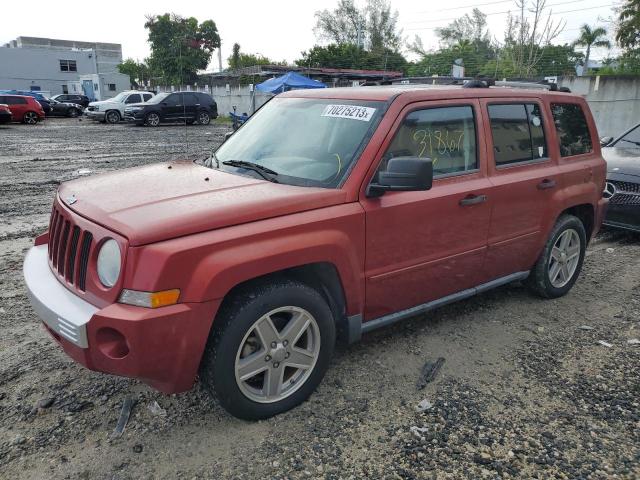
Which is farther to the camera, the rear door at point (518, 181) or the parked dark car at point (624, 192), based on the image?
the parked dark car at point (624, 192)

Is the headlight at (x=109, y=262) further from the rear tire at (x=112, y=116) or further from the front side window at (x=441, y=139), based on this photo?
the rear tire at (x=112, y=116)

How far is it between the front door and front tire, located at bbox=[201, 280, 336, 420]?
0.47 m

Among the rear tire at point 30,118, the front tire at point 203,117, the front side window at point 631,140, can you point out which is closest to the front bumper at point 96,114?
the rear tire at point 30,118

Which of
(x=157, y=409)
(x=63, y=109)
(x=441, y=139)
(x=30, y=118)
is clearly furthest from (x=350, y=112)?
(x=63, y=109)

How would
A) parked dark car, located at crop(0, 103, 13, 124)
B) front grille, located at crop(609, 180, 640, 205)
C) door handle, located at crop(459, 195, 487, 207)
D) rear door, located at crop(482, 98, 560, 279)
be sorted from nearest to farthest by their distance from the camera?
door handle, located at crop(459, 195, 487, 207), rear door, located at crop(482, 98, 560, 279), front grille, located at crop(609, 180, 640, 205), parked dark car, located at crop(0, 103, 13, 124)

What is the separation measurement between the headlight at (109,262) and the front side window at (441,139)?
64.3 inches

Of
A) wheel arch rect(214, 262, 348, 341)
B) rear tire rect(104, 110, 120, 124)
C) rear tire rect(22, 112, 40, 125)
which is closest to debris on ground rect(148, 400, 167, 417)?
wheel arch rect(214, 262, 348, 341)

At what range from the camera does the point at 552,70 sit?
30.2 m

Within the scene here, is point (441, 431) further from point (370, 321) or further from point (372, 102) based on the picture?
point (372, 102)

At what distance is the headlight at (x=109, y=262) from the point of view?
2.55 metres

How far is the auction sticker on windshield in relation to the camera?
135 inches

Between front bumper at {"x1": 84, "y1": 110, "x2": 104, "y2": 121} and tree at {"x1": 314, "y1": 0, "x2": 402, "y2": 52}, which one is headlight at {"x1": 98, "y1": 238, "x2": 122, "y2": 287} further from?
tree at {"x1": 314, "y1": 0, "x2": 402, "y2": 52}

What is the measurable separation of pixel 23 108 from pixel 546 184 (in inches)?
1107

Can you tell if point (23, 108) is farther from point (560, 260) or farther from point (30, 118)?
point (560, 260)
